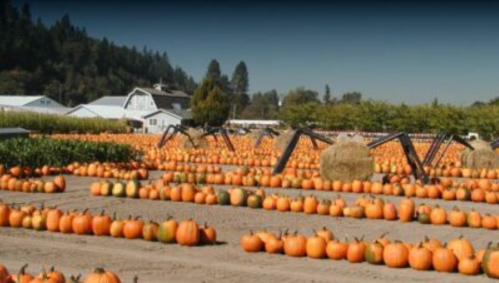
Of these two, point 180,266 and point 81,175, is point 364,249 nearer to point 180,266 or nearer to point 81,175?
point 180,266

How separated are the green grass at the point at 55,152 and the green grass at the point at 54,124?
70.6ft

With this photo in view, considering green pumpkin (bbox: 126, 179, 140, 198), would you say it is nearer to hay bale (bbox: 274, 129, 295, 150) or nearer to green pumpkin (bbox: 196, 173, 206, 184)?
green pumpkin (bbox: 196, 173, 206, 184)

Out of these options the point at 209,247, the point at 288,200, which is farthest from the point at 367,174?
the point at 209,247

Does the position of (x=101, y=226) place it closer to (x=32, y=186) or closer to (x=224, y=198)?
(x=224, y=198)

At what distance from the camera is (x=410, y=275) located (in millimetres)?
9562

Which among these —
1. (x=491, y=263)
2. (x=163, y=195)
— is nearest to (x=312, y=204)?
(x=163, y=195)

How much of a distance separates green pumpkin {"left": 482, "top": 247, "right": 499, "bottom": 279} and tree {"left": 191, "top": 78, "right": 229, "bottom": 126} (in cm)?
9507

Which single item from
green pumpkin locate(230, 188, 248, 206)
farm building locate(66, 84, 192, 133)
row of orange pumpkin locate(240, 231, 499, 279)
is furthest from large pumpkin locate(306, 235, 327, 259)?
farm building locate(66, 84, 192, 133)

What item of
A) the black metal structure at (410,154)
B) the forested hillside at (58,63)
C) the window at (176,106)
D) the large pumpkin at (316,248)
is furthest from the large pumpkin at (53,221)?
the forested hillside at (58,63)

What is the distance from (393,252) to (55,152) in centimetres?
1856

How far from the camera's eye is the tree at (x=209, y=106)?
106m

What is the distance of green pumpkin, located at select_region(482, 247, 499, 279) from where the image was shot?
929cm

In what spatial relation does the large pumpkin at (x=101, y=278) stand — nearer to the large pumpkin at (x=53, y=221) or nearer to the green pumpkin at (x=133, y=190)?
the large pumpkin at (x=53, y=221)

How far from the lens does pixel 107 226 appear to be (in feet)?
39.8
